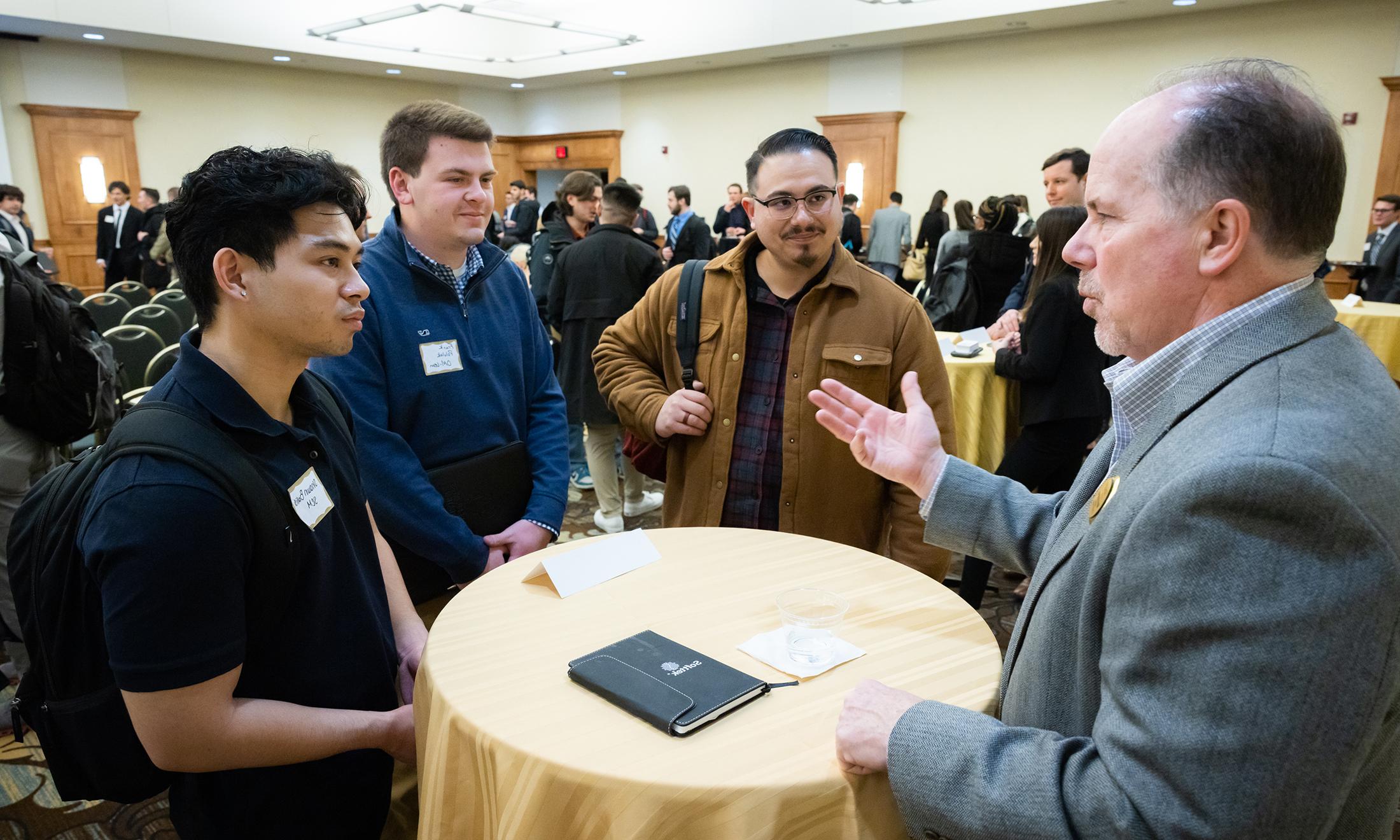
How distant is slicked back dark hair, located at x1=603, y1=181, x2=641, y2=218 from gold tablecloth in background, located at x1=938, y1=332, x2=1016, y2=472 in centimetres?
190

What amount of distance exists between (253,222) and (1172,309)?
4.36ft

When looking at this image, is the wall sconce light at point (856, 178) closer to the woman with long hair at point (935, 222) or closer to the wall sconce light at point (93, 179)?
the woman with long hair at point (935, 222)

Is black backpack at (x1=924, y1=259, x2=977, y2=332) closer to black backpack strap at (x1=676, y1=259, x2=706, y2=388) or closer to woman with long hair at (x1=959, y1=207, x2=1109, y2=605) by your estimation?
woman with long hair at (x1=959, y1=207, x2=1109, y2=605)

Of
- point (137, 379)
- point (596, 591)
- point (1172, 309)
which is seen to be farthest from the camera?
point (137, 379)

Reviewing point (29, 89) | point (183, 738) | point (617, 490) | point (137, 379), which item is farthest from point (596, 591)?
point (29, 89)

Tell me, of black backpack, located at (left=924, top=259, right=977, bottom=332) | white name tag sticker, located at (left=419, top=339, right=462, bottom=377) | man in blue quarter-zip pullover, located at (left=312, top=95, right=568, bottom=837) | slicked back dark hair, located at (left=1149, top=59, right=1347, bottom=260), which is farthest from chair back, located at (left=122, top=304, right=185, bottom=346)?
slicked back dark hair, located at (left=1149, top=59, right=1347, bottom=260)

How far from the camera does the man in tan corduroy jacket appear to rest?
205cm

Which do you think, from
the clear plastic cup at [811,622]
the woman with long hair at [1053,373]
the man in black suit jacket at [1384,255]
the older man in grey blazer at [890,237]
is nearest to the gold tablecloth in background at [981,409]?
the woman with long hair at [1053,373]

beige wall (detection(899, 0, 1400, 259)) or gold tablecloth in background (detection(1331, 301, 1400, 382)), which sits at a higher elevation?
beige wall (detection(899, 0, 1400, 259))

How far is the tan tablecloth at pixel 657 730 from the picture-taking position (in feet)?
3.29

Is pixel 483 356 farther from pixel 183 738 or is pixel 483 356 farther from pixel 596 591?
pixel 183 738

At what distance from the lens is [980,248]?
15.9 feet

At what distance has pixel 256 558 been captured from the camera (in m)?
1.22

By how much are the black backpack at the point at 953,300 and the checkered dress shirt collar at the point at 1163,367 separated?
13.6ft
